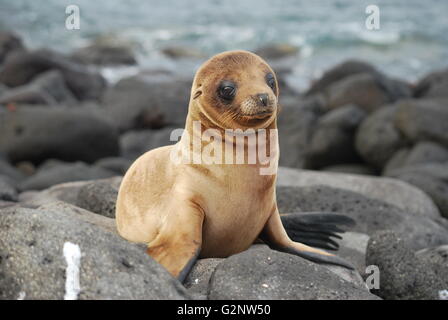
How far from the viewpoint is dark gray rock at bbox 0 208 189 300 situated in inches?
127

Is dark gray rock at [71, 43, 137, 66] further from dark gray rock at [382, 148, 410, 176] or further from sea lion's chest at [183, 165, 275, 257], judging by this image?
sea lion's chest at [183, 165, 275, 257]

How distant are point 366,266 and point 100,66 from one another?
19.6 m

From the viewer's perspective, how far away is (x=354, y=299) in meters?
3.60

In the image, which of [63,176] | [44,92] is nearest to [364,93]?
[44,92]

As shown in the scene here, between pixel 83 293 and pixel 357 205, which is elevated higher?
pixel 83 293

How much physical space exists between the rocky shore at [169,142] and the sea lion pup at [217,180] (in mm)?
192

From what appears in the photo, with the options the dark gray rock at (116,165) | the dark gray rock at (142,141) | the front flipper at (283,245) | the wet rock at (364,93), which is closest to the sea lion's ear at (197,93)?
the front flipper at (283,245)

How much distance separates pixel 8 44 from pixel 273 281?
72.7 ft

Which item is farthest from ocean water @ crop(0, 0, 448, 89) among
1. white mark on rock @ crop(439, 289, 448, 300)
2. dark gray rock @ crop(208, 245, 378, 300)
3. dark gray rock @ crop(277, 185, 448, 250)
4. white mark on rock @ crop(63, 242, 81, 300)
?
white mark on rock @ crop(63, 242, 81, 300)

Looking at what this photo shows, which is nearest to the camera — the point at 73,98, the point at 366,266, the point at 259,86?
the point at 259,86

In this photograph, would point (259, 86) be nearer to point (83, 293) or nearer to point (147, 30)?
point (83, 293)

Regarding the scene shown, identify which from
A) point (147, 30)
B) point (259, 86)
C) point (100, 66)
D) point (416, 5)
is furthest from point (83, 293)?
point (416, 5)

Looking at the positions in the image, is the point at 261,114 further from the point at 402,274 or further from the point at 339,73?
the point at 339,73

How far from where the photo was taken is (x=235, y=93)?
4.15m
